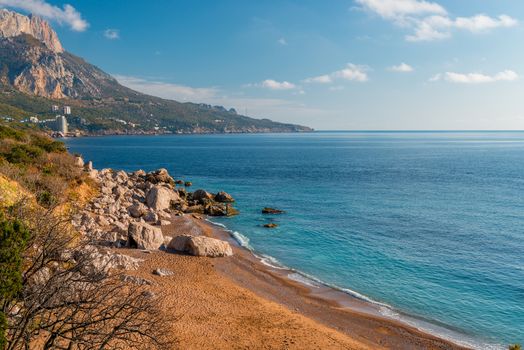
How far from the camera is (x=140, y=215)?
42.3 metres

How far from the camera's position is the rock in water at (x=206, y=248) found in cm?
3064

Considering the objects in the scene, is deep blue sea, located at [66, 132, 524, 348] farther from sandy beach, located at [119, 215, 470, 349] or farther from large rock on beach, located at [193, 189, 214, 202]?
large rock on beach, located at [193, 189, 214, 202]

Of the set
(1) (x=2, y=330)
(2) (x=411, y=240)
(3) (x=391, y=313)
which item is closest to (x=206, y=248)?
(3) (x=391, y=313)

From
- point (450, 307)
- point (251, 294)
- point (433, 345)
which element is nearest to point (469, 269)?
point (450, 307)

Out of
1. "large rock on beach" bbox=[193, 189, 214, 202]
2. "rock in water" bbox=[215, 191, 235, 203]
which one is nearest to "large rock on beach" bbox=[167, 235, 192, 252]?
"large rock on beach" bbox=[193, 189, 214, 202]

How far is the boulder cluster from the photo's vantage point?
3066 cm

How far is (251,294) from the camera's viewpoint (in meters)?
24.7

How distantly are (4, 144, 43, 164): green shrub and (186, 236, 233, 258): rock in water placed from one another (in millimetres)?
21417

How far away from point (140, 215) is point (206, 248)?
14.6m

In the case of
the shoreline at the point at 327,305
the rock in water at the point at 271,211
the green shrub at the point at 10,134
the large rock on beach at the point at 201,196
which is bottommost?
the shoreline at the point at 327,305

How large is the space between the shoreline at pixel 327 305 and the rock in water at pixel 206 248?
2.42ft

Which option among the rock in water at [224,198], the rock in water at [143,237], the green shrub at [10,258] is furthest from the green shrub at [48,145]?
the green shrub at [10,258]

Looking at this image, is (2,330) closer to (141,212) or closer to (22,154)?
(141,212)

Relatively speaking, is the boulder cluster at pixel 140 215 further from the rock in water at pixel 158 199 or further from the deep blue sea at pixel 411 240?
the deep blue sea at pixel 411 240
